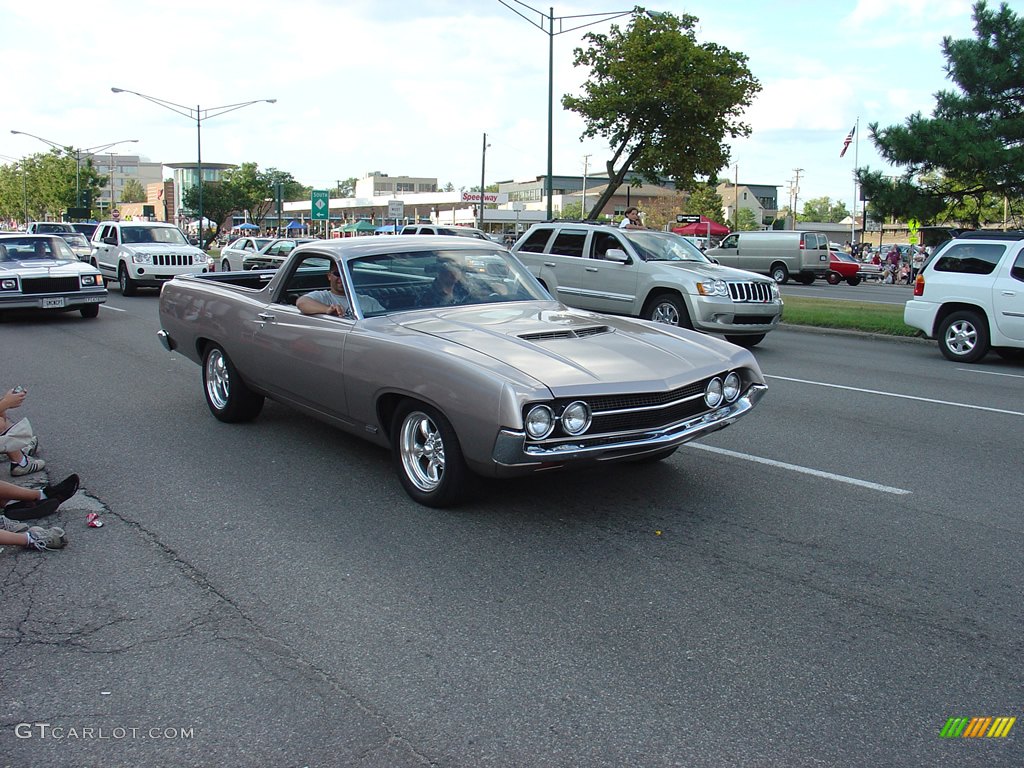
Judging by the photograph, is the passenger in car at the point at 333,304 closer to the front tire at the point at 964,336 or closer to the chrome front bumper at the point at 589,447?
the chrome front bumper at the point at 589,447

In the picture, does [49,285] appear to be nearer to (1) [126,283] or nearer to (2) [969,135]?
(1) [126,283]

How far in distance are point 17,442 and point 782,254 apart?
34678mm

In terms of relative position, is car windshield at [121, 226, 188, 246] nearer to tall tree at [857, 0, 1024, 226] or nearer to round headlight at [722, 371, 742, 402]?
tall tree at [857, 0, 1024, 226]

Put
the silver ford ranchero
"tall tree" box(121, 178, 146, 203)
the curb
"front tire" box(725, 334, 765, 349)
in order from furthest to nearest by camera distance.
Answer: "tall tree" box(121, 178, 146, 203)
the curb
"front tire" box(725, 334, 765, 349)
the silver ford ranchero

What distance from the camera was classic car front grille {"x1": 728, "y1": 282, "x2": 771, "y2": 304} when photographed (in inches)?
512

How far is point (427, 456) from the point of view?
538 centimetres

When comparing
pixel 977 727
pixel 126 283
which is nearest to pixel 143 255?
pixel 126 283

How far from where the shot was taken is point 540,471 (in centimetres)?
482

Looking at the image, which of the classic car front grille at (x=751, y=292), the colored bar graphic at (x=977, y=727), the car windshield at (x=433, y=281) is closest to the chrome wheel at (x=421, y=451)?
the car windshield at (x=433, y=281)

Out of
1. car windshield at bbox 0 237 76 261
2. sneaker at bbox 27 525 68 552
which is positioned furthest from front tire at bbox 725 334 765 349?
car windshield at bbox 0 237 76 261

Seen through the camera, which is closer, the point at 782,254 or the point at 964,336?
the point at 964,336

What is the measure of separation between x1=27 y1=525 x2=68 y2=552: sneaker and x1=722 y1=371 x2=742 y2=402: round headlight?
3.76 meters

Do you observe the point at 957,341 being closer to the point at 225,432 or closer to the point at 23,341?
the point at 225,432

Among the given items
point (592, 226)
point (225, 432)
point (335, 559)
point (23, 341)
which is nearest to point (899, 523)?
point (335, 559)
